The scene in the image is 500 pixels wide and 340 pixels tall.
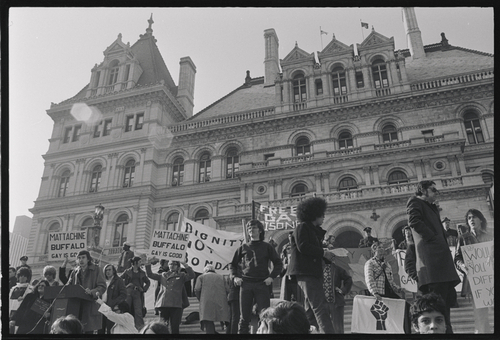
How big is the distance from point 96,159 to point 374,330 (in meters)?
29.2

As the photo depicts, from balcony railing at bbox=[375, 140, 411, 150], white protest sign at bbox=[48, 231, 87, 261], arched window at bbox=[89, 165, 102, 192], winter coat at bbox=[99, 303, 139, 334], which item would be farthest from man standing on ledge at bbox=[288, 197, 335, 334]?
arched window at bbox=[89, 165, 102, 192]

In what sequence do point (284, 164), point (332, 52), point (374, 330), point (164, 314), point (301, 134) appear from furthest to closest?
point (332, 52) → point (301, 134) → point (284, 164) → point (164, 314) → point (374, 330)

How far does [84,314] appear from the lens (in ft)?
26.3

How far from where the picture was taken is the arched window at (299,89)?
102 feet

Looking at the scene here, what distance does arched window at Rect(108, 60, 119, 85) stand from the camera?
36531 mm

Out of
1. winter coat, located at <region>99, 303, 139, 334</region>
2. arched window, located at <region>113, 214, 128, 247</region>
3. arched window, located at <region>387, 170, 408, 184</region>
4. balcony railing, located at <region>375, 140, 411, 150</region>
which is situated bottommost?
winter coat, located at <region>99, 303, 139, 334</region>

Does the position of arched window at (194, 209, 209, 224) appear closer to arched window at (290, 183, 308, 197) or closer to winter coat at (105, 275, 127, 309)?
arched window at (290, 183, 308, 197)

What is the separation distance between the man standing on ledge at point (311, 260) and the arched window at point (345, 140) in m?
22.6

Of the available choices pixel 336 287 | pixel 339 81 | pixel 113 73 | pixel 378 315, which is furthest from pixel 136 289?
pixel 113 73

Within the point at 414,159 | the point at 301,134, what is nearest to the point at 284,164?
the point at 301,134

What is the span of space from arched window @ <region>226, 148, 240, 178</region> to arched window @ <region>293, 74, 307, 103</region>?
5.70 meters

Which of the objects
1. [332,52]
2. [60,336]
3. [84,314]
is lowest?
[60,336]
